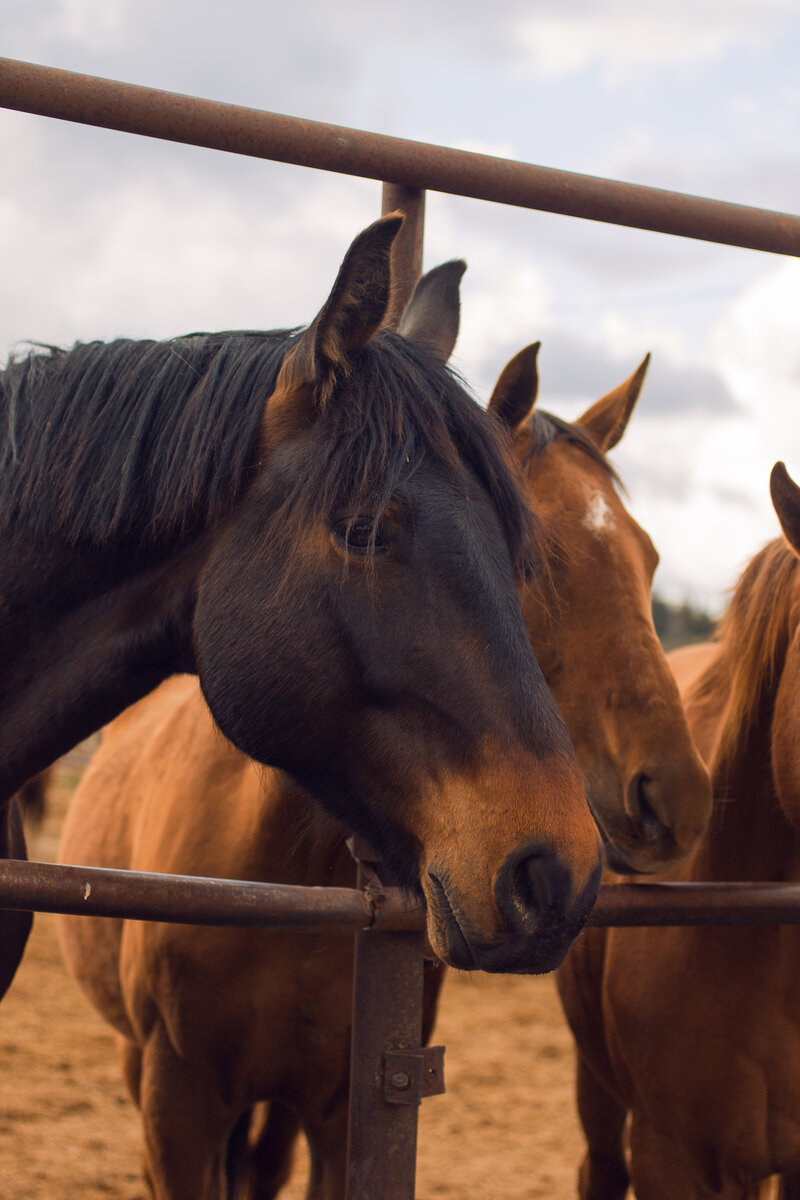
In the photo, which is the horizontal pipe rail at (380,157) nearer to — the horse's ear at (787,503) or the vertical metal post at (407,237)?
the vertical metal post at (407,237)

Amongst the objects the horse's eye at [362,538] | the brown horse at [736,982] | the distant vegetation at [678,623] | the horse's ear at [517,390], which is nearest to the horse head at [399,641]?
the horse's eye at [362,538]

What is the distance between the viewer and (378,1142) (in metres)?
1.78

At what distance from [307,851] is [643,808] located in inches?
27.8

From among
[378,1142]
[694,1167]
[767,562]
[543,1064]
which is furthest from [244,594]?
[543,1064]

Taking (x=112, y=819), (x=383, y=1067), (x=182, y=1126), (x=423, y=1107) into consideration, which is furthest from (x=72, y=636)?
(x=423, y=1107)

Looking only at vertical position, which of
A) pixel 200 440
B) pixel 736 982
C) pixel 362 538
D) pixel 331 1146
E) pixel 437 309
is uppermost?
pixel 437 309

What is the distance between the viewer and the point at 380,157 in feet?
6.34

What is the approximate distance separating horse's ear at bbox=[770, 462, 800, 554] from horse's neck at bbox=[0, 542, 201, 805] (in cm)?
114

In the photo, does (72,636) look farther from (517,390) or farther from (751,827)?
(751,827)

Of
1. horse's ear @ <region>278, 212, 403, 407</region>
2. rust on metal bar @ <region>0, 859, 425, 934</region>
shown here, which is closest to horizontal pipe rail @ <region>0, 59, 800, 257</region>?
horse's ear @ <region>278, 212, 403, 407</region>

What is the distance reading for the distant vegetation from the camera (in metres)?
12.5

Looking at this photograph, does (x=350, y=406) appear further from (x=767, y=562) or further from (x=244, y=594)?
(x=767, y=562)

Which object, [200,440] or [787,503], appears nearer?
[200,440]

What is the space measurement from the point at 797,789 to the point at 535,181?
4.17ft
